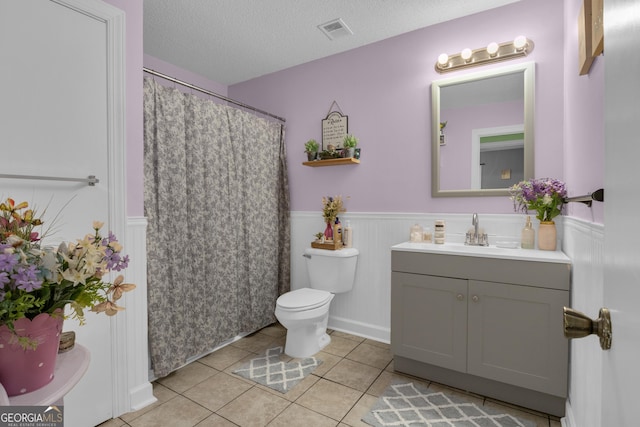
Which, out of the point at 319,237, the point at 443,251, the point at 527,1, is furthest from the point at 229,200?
the point at 527,1

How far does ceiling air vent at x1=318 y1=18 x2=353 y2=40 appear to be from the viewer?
2336 millimetres

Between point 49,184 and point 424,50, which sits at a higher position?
point 424,50

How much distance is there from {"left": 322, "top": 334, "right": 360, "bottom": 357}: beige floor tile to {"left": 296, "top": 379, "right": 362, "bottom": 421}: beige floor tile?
1.38ft

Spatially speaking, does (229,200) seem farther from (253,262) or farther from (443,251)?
(443,251)

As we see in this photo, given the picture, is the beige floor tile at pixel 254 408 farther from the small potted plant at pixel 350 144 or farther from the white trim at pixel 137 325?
the small potted plant at pixel 350 144

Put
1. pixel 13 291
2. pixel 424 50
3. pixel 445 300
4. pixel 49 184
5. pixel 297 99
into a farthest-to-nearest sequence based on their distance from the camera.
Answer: pixel 297 99 < pixel 424 50 < pixel 445 300 < pixel 49 184 < pixel 13 291

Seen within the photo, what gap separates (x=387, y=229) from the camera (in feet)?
8.54

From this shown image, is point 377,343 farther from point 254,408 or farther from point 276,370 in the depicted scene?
point 254,408

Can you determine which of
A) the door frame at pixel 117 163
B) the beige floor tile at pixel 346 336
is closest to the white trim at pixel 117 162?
the door frame at pixel 117 163

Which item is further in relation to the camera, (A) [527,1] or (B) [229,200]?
(B) [229,200]

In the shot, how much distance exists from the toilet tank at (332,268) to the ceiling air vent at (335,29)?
1741mm

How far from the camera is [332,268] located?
8.56ft

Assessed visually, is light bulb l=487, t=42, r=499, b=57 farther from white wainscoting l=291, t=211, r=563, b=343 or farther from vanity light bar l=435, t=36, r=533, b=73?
white wainscoting l=291, t=211, r=563, b=343

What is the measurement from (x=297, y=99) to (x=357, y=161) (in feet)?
3.08
